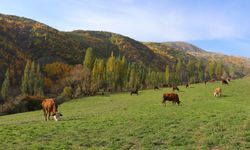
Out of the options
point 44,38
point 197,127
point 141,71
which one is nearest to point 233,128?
point 197,127

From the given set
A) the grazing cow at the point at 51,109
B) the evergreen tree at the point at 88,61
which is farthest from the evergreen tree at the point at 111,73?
the grazing cow at the point at 51,109

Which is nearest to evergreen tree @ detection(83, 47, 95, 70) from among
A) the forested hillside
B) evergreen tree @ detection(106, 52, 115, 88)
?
the forested hillside

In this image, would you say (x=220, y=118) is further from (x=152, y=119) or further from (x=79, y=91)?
(x=79, y=91)

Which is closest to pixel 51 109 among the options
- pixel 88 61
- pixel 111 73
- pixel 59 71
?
pixel 88 61

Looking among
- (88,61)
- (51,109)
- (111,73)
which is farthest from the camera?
(111,73)

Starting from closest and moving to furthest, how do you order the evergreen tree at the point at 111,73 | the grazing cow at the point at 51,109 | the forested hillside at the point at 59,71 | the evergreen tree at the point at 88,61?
the grazing cow at the point at 51,109, the forested hillside at the point at 59,71, the evergreen tree at the point at 88,61, the evergreen tree at the point at 111,73

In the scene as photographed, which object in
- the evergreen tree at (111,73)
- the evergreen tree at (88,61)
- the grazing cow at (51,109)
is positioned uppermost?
the evergreen tree at (88,61)

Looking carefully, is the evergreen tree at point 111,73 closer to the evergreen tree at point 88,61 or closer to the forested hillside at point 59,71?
the forested hillside at point 59,71

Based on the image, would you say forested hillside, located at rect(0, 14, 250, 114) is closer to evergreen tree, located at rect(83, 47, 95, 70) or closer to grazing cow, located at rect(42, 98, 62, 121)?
evergreen tree, located at rect(83, 47, 95, 70)

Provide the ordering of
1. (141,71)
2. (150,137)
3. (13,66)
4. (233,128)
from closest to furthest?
(150,137)
(233,128)
(141,71)
(13,66)

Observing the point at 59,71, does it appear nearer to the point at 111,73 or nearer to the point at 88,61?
the point at 88,61

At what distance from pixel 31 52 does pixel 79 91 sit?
3531 inches

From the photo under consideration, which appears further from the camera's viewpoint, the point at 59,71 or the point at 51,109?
the point at 59,71

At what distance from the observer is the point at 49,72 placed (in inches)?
5650
